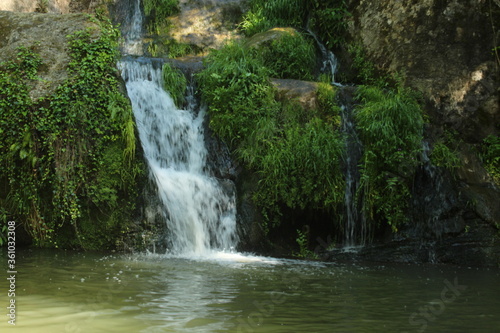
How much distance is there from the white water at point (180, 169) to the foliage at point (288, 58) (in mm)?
2073

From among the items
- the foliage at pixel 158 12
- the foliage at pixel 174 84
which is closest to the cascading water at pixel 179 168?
the foliage at pixel 174 84

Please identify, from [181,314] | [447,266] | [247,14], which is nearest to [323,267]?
[447,266]

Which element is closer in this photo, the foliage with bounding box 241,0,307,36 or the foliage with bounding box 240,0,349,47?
the foliage with bounding box 240,0,349,47

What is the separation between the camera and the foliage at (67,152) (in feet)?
23.3

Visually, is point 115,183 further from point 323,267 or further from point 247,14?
point 247,14

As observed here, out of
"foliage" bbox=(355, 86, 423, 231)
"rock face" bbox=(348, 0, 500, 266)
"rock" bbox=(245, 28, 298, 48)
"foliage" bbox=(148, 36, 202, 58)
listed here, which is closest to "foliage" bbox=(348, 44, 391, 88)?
"rock face" bbox=(348, 0, 500, 266)

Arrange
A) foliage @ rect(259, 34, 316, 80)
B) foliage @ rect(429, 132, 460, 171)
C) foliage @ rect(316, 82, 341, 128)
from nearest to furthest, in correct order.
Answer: foliage @ rect(429, 132, 460, 171) < foliage @ rect(316, 82, 341, 128) < foliage @ rect(259, 34, 316, 80)

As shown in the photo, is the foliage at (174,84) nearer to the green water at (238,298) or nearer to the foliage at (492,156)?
the green water at (238,298)

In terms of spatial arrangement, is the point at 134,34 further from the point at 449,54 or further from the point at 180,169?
the point at 449,54

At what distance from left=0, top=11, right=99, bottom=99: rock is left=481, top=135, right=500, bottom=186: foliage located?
6.79 meters

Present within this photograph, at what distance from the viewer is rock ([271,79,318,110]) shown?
883 cm

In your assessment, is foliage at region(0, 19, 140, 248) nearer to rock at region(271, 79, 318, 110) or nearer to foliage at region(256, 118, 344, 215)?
foliage at region(256, 118, 344, 215)

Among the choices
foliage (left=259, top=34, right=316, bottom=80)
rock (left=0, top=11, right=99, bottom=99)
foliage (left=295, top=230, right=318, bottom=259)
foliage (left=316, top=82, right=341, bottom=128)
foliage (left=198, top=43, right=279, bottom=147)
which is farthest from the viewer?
foliage (left=259, top=34, right=316, bottom=80)

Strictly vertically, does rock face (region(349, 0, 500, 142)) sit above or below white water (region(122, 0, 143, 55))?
below
